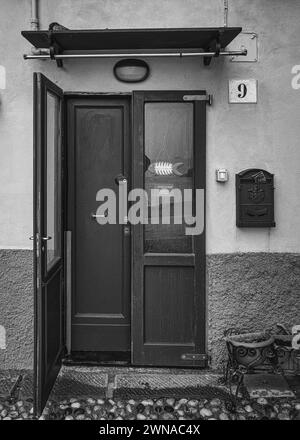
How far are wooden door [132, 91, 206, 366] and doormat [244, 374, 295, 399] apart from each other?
1.72 ft

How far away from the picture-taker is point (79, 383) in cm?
436

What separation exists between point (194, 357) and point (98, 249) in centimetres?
138

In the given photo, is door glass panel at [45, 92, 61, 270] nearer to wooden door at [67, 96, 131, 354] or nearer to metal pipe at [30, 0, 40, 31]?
wooden door at [67, 96, 131, 354]

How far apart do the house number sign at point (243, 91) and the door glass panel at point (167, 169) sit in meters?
0.46

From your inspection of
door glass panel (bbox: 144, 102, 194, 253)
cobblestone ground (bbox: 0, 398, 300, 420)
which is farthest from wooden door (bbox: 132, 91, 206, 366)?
cobblestone ground (bbox: 0, 398, 300, 420)

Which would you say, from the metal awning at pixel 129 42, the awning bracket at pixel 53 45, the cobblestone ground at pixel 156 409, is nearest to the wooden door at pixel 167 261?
the metal awning at pixel 129 42

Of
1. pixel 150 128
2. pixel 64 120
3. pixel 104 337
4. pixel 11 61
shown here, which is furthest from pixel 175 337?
pixel 11 61

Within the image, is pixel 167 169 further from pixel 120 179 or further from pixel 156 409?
pixel 156 409

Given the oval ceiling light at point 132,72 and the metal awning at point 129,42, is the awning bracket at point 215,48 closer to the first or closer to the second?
the metal awning at point 129,42

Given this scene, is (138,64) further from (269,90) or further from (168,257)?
(168,257)

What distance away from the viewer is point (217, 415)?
3.85 meters

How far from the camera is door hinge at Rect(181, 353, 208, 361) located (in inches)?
181

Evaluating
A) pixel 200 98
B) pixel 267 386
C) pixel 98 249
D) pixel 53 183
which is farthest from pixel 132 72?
pixel 267 386

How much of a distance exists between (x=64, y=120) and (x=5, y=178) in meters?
0.78
